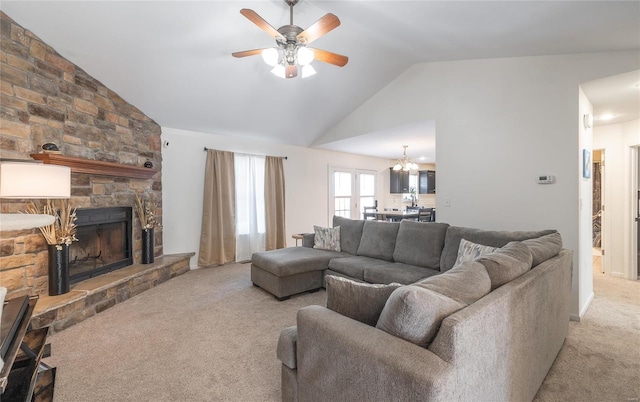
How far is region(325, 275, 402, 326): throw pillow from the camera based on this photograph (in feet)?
4.56

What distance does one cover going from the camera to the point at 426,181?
8.88 m

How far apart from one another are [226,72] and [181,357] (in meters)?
3.08

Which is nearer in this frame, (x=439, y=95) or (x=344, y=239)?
(x=439, y=95)

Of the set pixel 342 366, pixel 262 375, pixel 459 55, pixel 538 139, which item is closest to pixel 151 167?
pixel 262 375

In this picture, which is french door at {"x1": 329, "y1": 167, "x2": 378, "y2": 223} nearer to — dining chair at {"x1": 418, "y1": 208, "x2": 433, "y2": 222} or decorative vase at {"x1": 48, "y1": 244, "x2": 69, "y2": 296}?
dining chair at {"x1": 418, "y1": 208, "x2": 433, "y2": 222}

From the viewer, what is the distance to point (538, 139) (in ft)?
10.2

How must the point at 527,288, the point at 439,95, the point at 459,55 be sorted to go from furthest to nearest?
the point at 439,95
the point at 459,55
the point at 527,288

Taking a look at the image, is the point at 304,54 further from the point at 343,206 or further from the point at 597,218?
the point at 597,218

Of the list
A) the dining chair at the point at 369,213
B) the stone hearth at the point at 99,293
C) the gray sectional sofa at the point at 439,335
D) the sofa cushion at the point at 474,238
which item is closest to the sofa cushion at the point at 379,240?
the sofa cushion at the point at 474,238

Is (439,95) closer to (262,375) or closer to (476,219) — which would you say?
(476,219)

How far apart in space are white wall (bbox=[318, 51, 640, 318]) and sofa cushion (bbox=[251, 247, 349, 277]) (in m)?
1.61

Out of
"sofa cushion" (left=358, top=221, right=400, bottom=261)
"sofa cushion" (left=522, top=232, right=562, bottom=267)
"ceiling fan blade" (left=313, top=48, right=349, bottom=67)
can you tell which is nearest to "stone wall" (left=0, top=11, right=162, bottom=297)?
"ceiling fan blade" (left=313, top=48, right=349, bottom=67)

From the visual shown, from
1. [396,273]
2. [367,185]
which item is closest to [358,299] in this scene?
[396,273]

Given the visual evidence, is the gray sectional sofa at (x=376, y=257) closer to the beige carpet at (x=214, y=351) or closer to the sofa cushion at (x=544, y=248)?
the beige carpet at (x=214, y=351)
